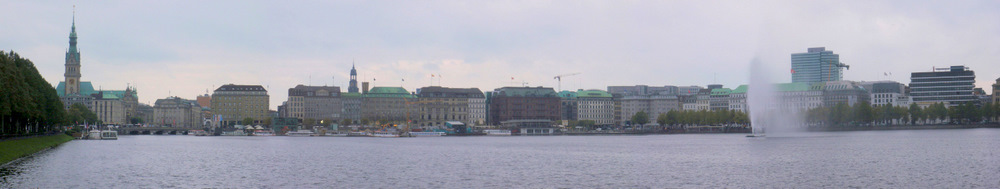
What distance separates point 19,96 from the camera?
87375 mm

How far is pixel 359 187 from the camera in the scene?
58.9 metres

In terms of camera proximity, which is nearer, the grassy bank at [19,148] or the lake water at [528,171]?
the lake water at [528,171]

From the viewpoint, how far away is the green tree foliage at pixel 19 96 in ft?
266

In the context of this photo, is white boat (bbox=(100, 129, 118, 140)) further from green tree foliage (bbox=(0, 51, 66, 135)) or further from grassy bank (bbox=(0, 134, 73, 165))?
grassy bank (bbox=(0, 134, 73, 165))

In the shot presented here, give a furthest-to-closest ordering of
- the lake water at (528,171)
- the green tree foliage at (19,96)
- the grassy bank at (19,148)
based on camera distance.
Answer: the green tree foliage at (19,96) < the grassy bank at (19,148) < the lake water at (528,171)

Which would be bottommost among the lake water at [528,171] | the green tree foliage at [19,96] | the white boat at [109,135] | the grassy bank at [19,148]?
the lake water at [528,171]

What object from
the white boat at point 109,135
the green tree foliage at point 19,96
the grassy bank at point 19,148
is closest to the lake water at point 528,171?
the grassy bank at point 19,148

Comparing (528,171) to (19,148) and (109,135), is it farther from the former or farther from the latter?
(109,135)

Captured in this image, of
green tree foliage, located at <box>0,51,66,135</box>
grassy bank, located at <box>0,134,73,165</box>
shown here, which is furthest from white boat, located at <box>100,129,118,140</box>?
grassy bank, located at <box>0,134,73,165</box>

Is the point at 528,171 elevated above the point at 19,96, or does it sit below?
below

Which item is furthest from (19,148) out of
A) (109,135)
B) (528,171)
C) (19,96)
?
(109,135)

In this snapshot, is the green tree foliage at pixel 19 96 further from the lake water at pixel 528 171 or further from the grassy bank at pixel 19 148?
the lake water at pixel 528 171

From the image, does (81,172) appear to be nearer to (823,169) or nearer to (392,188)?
(392,188)

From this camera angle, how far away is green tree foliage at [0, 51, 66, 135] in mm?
81062
